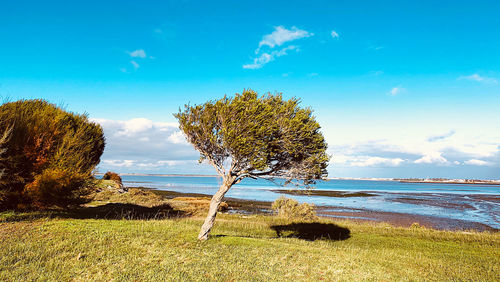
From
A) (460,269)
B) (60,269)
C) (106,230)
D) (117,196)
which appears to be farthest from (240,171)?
(117,196)

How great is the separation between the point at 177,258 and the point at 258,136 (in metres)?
6.71

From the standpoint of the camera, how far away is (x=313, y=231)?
24.5 m

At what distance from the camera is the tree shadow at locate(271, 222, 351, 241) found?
2214 centimetres

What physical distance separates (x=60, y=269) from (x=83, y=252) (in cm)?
178

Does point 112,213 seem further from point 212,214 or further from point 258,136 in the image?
point 258,136

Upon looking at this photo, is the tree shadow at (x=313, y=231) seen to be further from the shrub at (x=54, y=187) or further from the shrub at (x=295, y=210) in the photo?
the shrub at (x=54, y=187)

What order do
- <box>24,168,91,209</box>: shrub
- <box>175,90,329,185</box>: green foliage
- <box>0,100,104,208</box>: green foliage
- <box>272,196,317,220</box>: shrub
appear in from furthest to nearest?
1. <box>272,196,317,220</box>: shrub
2. <box>24,168,91,209</box>: shrub
3. <box>0,100,104,208</box>: green foliage
4. <box>175,90,329,185</box>: green foliage

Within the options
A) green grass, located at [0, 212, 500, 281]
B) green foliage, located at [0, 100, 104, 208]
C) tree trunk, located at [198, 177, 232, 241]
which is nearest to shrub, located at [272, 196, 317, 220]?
green grass, located at [0, 212, 500, 281]

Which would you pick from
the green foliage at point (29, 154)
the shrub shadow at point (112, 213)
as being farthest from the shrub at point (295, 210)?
the green foliage at point (29, 154)

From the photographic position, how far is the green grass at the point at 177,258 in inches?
363

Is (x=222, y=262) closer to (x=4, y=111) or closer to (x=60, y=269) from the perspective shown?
(x=60, y=269)

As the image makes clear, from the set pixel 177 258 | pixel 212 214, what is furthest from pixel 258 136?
pixel 177 258

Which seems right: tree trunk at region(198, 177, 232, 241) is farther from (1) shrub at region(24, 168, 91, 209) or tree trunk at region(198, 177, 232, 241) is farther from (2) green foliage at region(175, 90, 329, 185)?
(1) shrub at region(24, 168, 91, 209)

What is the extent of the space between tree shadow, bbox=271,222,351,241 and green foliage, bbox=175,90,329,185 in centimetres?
858
